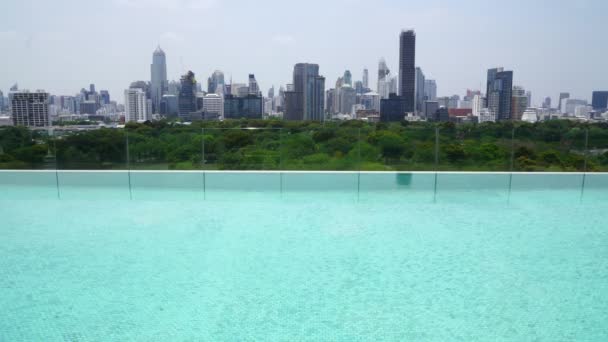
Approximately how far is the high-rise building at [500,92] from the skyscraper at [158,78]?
57839mm

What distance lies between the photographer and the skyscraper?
9062cm

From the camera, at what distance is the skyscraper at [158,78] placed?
90625 mm

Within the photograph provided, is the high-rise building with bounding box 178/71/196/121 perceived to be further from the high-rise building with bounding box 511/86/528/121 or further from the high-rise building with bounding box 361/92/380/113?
the high-rise building with bounding box 511/86/528/121

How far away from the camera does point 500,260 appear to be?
12.6ft

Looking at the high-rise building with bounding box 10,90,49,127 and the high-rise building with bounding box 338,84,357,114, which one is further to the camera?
the high-rise building with bounding box 338,84,357,114

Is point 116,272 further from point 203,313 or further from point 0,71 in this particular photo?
point 0,71

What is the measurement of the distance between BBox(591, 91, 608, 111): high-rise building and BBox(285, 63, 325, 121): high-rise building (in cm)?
4793

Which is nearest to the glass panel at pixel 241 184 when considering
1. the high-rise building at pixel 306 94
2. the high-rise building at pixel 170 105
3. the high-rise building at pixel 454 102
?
the high-rise building at pixel 306 94

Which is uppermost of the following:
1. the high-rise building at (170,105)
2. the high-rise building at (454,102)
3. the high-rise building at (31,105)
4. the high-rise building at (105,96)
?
the high-rise building at (105,96)

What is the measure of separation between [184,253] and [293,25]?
13.4m

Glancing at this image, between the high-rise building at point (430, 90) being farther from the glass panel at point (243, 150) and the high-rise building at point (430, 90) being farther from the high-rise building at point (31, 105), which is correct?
the glass panel at point (243, 150)

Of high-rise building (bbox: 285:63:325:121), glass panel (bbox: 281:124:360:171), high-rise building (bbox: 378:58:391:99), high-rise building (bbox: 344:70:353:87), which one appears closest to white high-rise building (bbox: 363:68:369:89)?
high-rise building (bbox: 378:58:391:99)

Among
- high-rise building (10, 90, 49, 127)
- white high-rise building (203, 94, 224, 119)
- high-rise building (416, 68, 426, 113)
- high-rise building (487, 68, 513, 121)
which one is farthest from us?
high-rise building (416, 68, 426, 113)

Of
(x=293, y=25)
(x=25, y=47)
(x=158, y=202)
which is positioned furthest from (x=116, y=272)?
(x=25, y=47)
